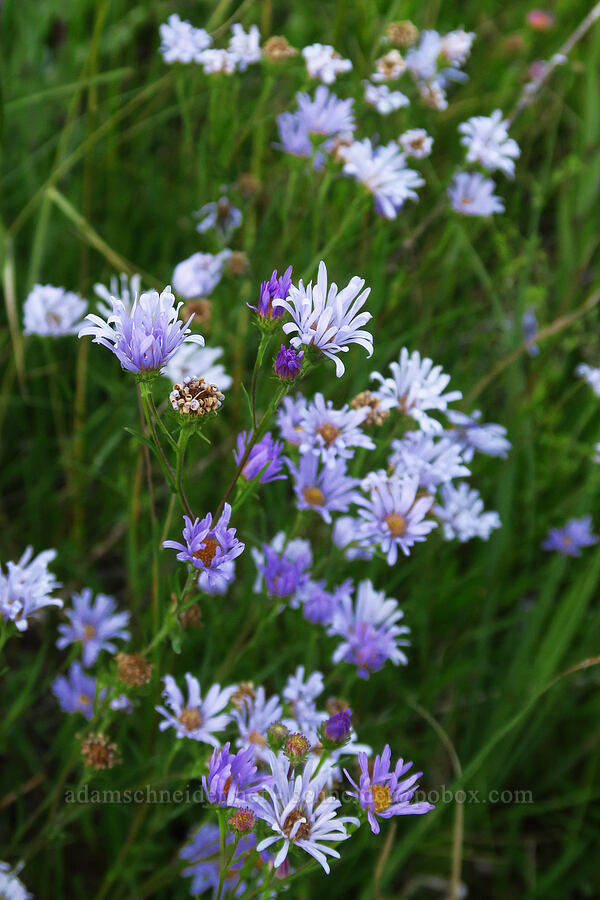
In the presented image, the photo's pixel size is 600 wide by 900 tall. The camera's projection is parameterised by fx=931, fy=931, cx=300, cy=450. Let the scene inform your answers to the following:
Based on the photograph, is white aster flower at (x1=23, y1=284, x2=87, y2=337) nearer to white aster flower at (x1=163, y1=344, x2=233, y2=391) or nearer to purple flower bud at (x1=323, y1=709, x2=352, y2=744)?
white aster flower at (x1=163, y1=344, x2=233, y2=391)

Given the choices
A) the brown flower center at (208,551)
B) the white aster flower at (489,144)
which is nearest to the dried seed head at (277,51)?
the white aster flower at (489,144)

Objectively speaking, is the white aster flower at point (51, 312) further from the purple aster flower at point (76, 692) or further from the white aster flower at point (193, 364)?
the purple aster flower at point (76, 692)

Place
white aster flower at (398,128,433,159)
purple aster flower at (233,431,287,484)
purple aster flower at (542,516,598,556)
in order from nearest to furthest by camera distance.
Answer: purple aster flower at (233,431,287,484), white aster flower at (398,128,433,159), purple aster flower at (542,516,598,556)

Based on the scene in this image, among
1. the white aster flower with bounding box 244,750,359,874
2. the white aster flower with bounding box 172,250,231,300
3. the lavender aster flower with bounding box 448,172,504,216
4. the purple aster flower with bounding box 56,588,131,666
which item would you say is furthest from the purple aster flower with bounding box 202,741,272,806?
the lavender aster flower with bounding box 448,172,504,216

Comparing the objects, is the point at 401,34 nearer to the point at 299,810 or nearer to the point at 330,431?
the point at 330,431

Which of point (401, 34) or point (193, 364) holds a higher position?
point (401, 34)

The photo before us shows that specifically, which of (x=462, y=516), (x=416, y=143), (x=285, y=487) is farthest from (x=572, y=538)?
(x=416, y=143)
